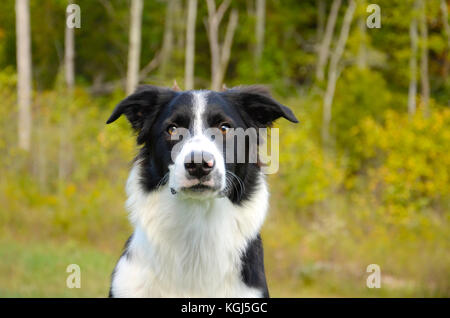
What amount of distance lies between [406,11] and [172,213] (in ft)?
49.7

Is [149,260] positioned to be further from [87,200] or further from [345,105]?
[345,105]

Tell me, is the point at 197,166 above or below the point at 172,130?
below

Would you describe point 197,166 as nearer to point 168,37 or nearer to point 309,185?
point 309,185

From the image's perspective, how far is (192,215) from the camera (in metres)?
4.18

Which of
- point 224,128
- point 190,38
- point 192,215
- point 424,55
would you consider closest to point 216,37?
point 190,38

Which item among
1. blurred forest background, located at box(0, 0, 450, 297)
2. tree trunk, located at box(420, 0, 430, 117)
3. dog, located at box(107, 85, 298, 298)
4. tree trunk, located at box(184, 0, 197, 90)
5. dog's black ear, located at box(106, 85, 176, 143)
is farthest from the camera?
tree trunk, located at box(184, 0, 197, 90)

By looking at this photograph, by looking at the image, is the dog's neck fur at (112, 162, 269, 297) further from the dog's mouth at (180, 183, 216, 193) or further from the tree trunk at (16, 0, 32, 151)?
the tree trunk at (16, 0, 32, 151)

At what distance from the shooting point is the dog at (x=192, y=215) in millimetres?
3953

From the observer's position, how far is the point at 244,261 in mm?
4047

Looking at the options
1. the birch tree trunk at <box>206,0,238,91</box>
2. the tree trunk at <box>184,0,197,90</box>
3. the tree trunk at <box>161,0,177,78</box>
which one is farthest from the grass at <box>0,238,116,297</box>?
the tree trunk at <box>161,0,177,78</box>

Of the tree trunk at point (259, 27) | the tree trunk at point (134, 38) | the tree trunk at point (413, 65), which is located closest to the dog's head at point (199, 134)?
the tree trunk at point (134, 38)

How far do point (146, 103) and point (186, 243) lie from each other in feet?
3.73

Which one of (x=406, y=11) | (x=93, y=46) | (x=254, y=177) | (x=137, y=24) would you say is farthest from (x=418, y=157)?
(x=93, y=46)

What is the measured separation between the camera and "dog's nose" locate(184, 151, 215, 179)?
3.63m
